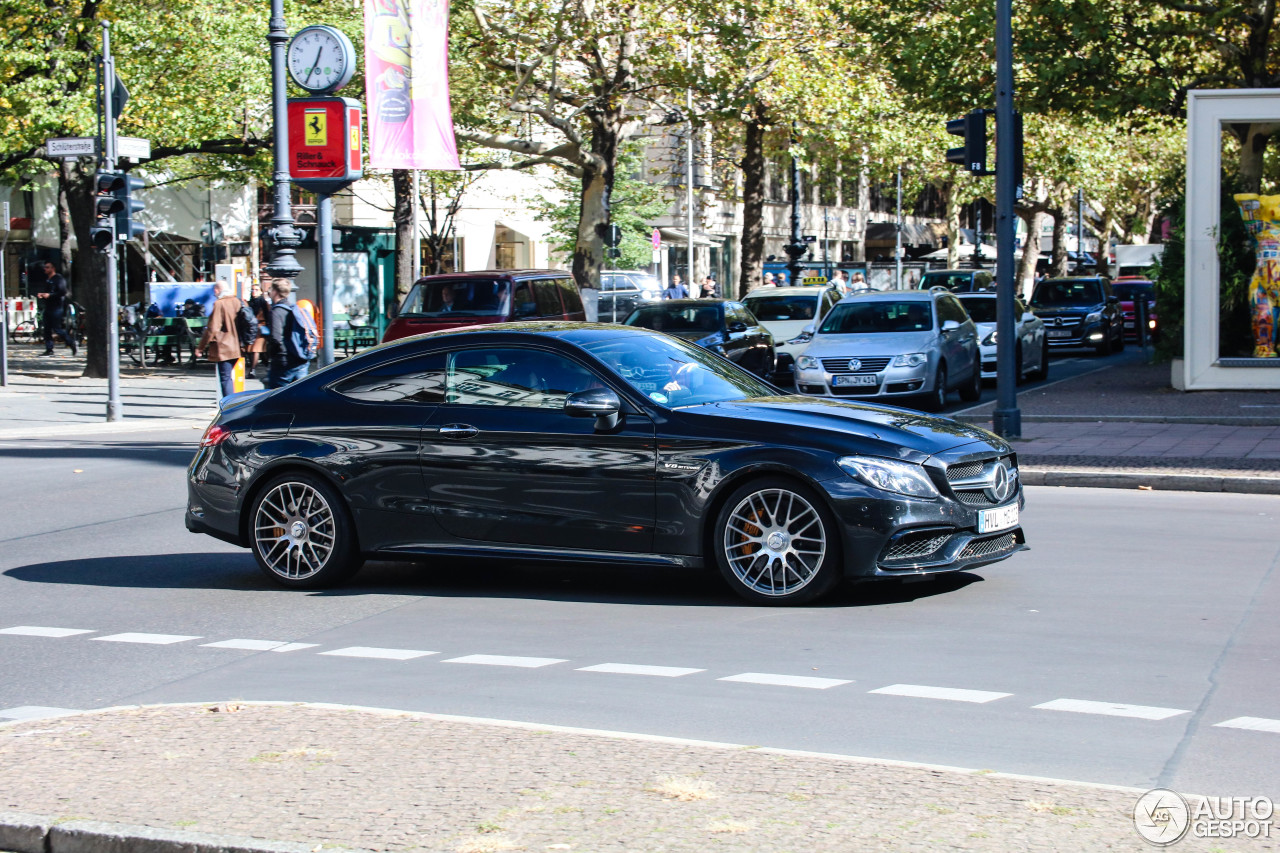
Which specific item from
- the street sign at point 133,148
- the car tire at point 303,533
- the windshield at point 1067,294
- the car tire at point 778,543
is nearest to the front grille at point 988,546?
the car tire at point 778,543

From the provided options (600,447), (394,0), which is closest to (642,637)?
(600,447)

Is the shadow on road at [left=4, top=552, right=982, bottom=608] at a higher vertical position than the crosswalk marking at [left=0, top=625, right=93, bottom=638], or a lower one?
higher

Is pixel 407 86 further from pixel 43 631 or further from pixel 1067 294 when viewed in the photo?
pixel 1067 294

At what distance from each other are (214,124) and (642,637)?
25.9m

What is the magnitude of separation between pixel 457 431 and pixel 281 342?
9.57 metres

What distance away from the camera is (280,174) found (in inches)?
835

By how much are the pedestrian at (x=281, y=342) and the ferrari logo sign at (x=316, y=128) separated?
5.69 ft

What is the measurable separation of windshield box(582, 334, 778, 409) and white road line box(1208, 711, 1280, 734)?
11.7 ft

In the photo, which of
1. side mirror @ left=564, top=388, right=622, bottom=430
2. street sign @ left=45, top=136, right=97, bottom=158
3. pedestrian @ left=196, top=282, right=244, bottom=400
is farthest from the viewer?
street sign @ left=45, top=136, right=97, bottom=158

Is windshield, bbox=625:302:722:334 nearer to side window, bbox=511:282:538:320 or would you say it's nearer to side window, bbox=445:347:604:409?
side window, bbox=511:282:538:320

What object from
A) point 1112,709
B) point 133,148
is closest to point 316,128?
point 133,148

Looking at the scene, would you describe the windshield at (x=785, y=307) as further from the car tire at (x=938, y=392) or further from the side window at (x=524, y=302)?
the car tire at (x=938, y=392)

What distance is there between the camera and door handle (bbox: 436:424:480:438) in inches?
349

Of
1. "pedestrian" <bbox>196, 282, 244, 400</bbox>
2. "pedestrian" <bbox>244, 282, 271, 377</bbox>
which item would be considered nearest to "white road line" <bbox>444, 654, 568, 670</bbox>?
"pedestrian" <bbox>244, 282, 271, 377</bbox>
